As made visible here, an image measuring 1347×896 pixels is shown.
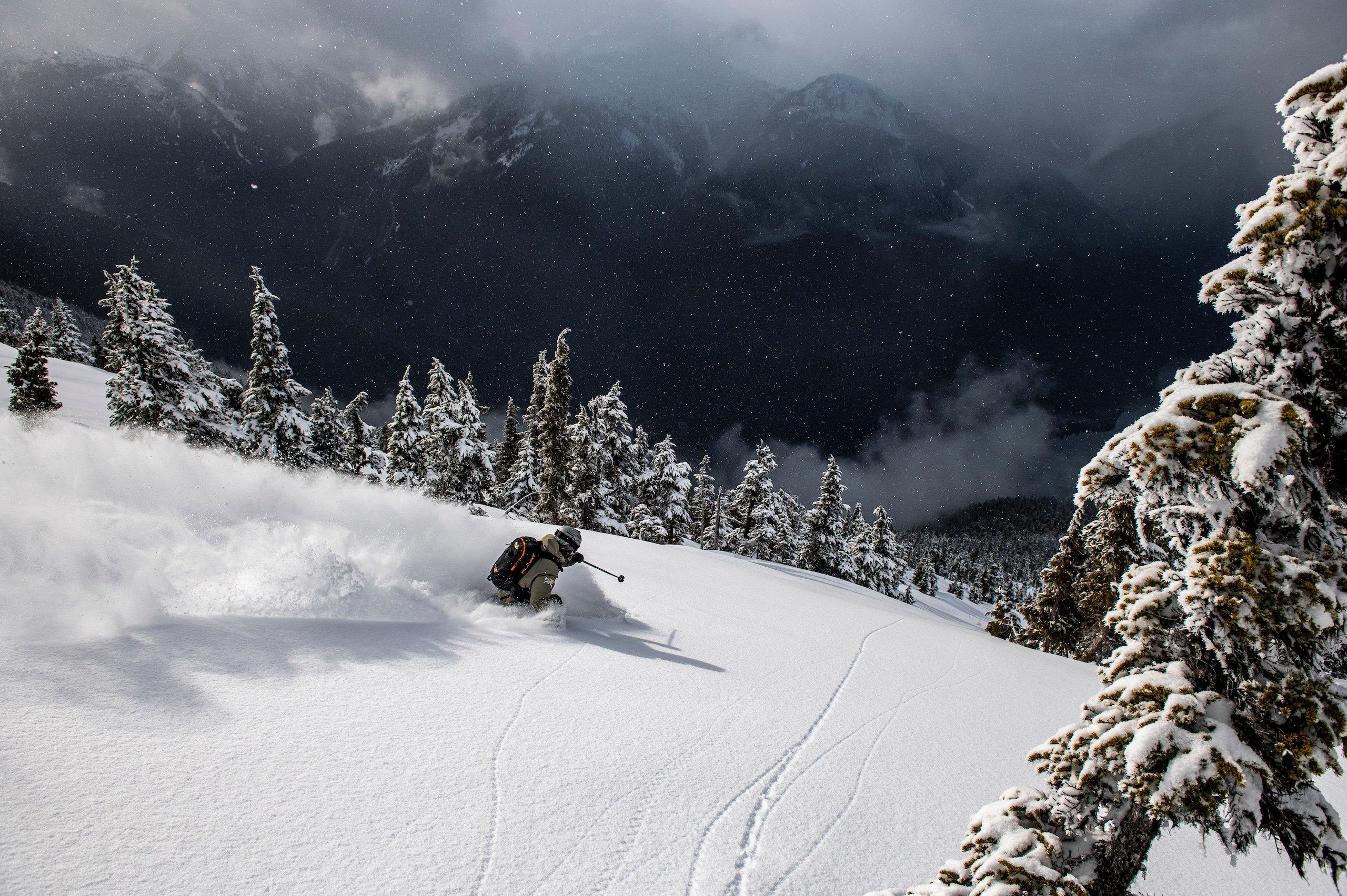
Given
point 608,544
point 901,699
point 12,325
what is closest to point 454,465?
point 608,544

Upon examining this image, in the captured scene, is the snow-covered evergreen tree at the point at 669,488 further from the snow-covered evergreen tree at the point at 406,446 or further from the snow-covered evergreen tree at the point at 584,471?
the snow-covered evergreen tree at the point at 406,446

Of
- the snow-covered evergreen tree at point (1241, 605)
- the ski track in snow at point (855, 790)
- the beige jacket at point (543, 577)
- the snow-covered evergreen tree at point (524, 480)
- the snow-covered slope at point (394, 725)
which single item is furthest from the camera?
the snow-covered evergreen tree at point (524, 480)

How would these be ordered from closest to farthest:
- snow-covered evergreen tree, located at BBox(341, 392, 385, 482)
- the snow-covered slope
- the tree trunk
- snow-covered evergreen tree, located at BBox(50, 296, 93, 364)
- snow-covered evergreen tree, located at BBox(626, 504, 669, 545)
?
the tree trunk < the snow-covered slope < snow-covered evergreen tree, located at BBox(341, 392, 385, 482) < snow-covered evergreen tree, located at BBox(626, 504, 669, 545) < snow-covered evergreen tree, located at BBox(50, 296, 93, 364)

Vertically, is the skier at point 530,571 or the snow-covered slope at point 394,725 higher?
the skier at point 530,571

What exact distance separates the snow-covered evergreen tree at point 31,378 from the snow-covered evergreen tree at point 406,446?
16801mm

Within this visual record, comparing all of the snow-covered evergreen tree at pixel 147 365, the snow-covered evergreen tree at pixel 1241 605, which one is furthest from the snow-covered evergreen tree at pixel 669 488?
the snow-covered evergreen tree at pixel 1241 605

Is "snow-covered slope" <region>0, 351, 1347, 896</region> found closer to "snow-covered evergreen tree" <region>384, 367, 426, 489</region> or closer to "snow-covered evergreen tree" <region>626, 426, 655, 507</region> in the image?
"snow-covered evergreen tree" <region>384, 367, 426, 489</region>

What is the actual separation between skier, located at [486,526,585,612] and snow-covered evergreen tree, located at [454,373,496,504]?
27156mm

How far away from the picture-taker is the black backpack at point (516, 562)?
805cm

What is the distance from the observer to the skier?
8.05 metres

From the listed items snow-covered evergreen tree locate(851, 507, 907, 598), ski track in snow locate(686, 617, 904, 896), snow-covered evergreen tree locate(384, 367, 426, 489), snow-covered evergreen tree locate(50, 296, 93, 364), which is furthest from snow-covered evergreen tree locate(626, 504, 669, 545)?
snow-covered evergreen tree locate(50, 296, 93, 364)

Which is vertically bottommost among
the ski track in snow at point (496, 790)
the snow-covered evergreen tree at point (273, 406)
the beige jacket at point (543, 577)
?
the ski track in snow at point (496, 790)

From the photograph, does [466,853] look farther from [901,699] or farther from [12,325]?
[12,325]

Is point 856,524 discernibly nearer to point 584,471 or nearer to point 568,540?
point 584,471
